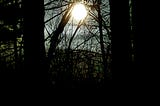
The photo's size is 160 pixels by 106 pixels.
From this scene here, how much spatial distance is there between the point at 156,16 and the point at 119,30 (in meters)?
1.27

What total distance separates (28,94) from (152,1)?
2.87 metres

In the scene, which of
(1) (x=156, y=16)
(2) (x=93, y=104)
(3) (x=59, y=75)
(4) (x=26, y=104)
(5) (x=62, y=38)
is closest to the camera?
(1) (x=156, y=16)

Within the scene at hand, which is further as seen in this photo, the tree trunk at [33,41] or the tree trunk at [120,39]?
the tree trunk at [33,41]

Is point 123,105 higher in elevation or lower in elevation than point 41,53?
lower

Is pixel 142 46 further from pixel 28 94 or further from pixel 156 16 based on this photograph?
pixel 28 94

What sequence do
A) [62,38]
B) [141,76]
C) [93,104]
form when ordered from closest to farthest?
[141,76], [93,104], [62,38]

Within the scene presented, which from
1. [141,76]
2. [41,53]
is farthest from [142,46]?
[41,53]

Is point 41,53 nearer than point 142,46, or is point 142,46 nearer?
point 142,46

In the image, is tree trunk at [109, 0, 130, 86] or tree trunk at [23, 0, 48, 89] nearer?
tree trunk at [109, 0, 130, 86]

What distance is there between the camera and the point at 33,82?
18.5 ft

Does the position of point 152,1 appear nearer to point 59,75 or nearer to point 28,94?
point 28,94

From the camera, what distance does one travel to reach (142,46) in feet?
14.9

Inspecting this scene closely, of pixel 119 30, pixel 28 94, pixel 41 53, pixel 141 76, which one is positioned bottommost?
pixel 28 94

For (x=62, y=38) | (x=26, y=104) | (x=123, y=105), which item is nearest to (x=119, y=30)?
(x=123, y=105)
